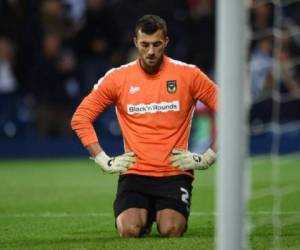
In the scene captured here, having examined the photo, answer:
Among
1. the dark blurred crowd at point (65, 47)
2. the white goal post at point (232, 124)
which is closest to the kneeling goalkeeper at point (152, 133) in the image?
the white goal post at point (232, 124)

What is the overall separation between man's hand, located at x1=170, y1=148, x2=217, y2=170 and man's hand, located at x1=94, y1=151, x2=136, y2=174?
1.20ft

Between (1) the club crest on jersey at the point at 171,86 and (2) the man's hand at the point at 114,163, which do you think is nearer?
(2) the man's hand at the point at 114,163

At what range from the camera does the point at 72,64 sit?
18328 millimetres

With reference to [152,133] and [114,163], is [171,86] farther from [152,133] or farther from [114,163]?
[114,163]

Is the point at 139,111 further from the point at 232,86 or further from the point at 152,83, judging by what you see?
the point at 232,86

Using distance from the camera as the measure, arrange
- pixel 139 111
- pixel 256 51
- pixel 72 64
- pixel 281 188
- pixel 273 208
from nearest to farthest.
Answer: pixel 139 111
pixel 273 208
pixel 281 188
pixel 256 51
pixel 72 64

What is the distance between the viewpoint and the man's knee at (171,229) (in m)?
8.48

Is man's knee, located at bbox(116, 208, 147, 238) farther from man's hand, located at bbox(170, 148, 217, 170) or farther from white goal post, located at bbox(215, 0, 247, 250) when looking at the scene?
white goal post, located at bbox(215, 0, 247, 250)

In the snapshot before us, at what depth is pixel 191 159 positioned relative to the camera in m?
8.56

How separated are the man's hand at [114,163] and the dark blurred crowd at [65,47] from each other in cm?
939

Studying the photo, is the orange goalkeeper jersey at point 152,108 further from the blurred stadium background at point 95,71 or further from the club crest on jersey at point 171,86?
the blurred stadium background at point 95,71

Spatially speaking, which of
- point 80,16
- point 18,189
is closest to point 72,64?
point 80,16

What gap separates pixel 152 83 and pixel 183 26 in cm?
968

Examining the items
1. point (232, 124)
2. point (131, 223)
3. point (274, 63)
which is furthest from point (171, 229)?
point (274, 63)
